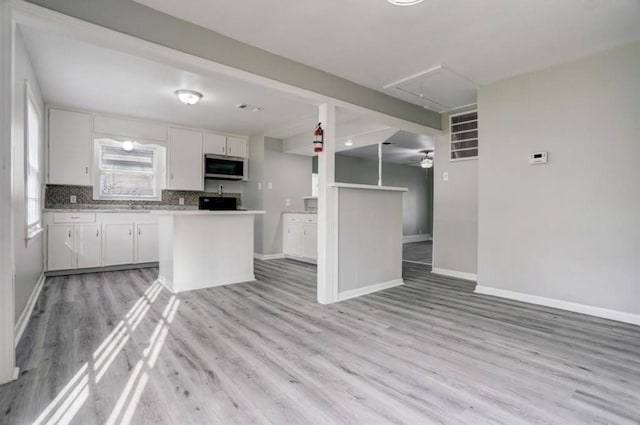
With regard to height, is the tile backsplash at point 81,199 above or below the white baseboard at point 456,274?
above

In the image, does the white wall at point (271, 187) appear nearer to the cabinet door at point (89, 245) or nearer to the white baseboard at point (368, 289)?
the cabinet door at point (89, 245)

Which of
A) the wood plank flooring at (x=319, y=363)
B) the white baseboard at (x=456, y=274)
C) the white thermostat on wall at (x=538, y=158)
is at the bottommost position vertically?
the wood plank flooring at (x=319, y=363)

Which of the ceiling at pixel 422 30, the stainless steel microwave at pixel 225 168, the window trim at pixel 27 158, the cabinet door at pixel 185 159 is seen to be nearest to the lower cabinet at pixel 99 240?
the window trim at pixel 27 158

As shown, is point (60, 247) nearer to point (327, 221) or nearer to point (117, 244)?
point (117, 244)

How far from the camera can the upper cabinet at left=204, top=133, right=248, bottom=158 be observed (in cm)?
599

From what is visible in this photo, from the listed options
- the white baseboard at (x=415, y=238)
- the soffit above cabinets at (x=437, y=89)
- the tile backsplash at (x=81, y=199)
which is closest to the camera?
the soffit above cabinets at (x=437, y=89)

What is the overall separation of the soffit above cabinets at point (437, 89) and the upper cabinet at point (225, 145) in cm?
346

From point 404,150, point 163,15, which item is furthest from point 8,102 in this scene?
point 404,150

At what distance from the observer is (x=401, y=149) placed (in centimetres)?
725

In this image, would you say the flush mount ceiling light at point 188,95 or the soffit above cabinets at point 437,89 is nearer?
the soffit above cabinets at point 437,89

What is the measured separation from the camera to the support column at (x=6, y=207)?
181 cm

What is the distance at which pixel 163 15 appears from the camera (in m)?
2.40

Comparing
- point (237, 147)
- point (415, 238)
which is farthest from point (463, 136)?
point (415, 238)

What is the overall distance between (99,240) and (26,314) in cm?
223
